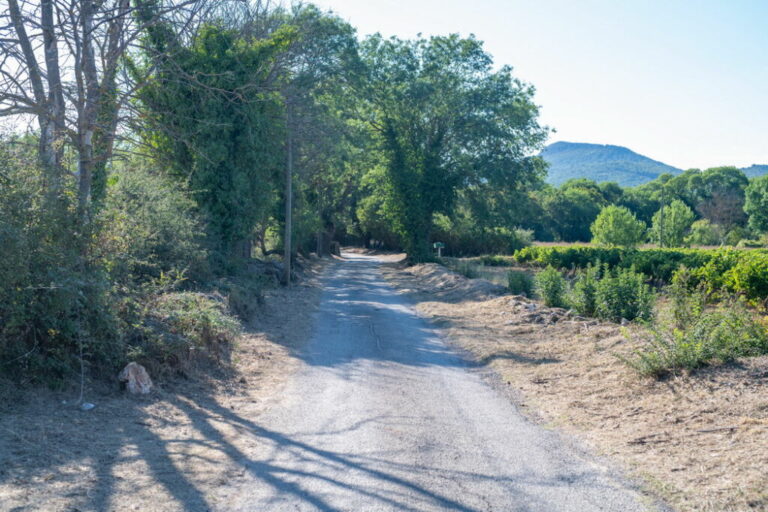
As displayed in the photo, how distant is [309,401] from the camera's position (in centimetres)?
806

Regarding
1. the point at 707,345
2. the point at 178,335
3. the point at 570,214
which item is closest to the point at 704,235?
the point at 570,214

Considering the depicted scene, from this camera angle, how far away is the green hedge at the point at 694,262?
56.3 feet

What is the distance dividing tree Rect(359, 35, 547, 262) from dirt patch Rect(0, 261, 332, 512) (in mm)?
29988

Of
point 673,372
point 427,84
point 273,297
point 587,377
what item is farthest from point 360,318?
point 427,84

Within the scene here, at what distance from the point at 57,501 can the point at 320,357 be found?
7133 millimetres

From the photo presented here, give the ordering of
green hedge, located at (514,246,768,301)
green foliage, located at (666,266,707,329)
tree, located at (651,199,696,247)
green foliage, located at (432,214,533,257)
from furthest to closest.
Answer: green foliage, located at (432,214,533,257)
tree, located at (651,199,696,247)
green hedge, located at (514,246,768,301)
green foliage, located at (666,266,707,329)

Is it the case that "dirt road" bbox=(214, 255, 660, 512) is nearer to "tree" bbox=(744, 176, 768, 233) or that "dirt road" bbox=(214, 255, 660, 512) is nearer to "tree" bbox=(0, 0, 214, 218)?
"tree" bbox=(0, 0, 214, 218)

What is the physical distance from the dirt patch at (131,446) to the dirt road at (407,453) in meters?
0.27

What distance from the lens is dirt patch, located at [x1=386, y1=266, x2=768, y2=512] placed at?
5.00 metres

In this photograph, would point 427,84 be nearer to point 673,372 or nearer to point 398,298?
point 398,298

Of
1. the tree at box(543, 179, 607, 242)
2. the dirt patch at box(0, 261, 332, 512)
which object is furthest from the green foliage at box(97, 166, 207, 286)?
the tree at box(543, 179, 607, 242)

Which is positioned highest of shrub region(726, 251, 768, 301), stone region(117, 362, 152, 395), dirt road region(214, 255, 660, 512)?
shrub region(726, 251, 768, 301)

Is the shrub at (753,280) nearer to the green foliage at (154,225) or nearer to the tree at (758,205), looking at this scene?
the green foliage at (154,225)

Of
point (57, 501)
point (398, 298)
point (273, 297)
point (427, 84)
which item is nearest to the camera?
point (57, 501)
